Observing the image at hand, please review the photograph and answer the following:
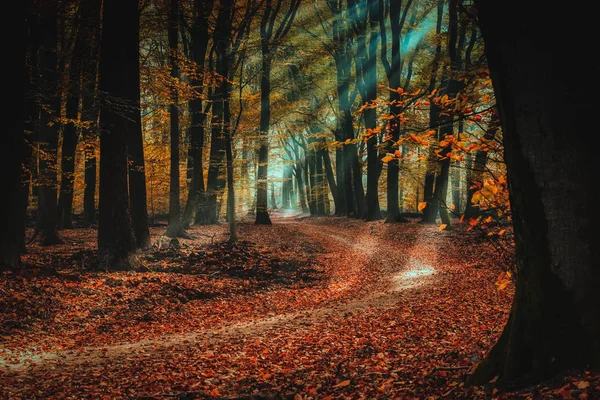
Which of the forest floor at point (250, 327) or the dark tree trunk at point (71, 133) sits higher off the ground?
the dark tree trunk at point (71, 133)

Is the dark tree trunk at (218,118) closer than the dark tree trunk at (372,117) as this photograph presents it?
Yes

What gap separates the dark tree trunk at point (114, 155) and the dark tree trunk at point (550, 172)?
28.2 ft

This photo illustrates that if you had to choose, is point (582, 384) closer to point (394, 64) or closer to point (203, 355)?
point (203, 355)

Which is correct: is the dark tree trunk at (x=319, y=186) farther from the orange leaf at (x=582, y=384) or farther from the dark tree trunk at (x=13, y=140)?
the orange leaf at (x=582, y=384)

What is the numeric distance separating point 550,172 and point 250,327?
546 centimetres

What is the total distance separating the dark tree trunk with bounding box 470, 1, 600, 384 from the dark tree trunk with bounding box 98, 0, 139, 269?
8606 millimetres

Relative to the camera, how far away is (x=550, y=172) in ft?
8.05

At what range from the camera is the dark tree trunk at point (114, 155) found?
9.34 metres

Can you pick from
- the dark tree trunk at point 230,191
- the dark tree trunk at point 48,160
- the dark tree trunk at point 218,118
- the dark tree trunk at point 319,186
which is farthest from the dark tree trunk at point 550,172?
→ the dark tree trunk at point 319,186

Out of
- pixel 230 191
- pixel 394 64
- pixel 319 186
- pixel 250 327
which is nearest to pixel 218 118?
pixel 230 191

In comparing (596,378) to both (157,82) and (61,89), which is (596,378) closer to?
(61,89)

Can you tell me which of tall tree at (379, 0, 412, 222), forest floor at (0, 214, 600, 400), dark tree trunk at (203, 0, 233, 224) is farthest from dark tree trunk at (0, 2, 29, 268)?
tall tree at (379, 0, 412, 222)

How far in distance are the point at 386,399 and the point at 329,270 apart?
8.19 meters

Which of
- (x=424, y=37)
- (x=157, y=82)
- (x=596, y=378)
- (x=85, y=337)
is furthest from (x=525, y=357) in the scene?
(x=424, y=37)
